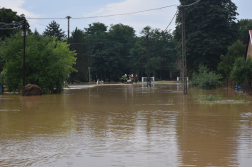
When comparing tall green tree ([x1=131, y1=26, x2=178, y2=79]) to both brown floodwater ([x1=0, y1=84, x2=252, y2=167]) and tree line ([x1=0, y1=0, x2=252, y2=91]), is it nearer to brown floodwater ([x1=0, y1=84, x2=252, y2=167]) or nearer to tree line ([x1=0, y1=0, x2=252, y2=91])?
tree line ([x1=0, y1=0, x2=252, y2=91])

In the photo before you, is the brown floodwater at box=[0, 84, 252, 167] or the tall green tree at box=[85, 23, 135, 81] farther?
the tall green tree at box=[85, 23, 135, 81]

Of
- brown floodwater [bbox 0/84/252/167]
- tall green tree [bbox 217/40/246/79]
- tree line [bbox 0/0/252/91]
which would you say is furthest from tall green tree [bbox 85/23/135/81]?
brown floodwater [bbox 0/84/252/167]

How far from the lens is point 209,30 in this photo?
55.9 m

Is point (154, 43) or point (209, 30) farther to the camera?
point (154, 43)

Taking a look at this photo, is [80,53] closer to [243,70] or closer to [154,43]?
[154,43]

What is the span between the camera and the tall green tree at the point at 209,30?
53562 millimetres

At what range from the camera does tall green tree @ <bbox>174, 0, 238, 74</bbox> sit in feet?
176

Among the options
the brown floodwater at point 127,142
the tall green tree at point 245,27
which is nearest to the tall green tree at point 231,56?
the brown floodwater at point 127,142

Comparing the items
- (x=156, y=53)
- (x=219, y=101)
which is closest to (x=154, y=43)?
(x=156, y=53)

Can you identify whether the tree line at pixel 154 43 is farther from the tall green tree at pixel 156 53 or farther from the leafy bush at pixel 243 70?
the leafy bush at pixel 243 70

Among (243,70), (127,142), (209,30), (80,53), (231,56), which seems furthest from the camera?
(80,53)

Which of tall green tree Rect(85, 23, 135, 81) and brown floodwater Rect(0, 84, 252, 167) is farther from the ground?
tall green tree Rect(85, 23, 135, 81)

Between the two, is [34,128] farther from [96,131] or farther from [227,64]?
[227,64]

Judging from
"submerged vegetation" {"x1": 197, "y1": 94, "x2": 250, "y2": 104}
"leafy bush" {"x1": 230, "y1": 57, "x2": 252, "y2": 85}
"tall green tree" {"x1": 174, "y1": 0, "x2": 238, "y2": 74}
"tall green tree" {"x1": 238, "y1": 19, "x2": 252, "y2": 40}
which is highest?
"tall green tree" {"x1": 238, "y1": 19, "x2": 252, "y2": 40}
